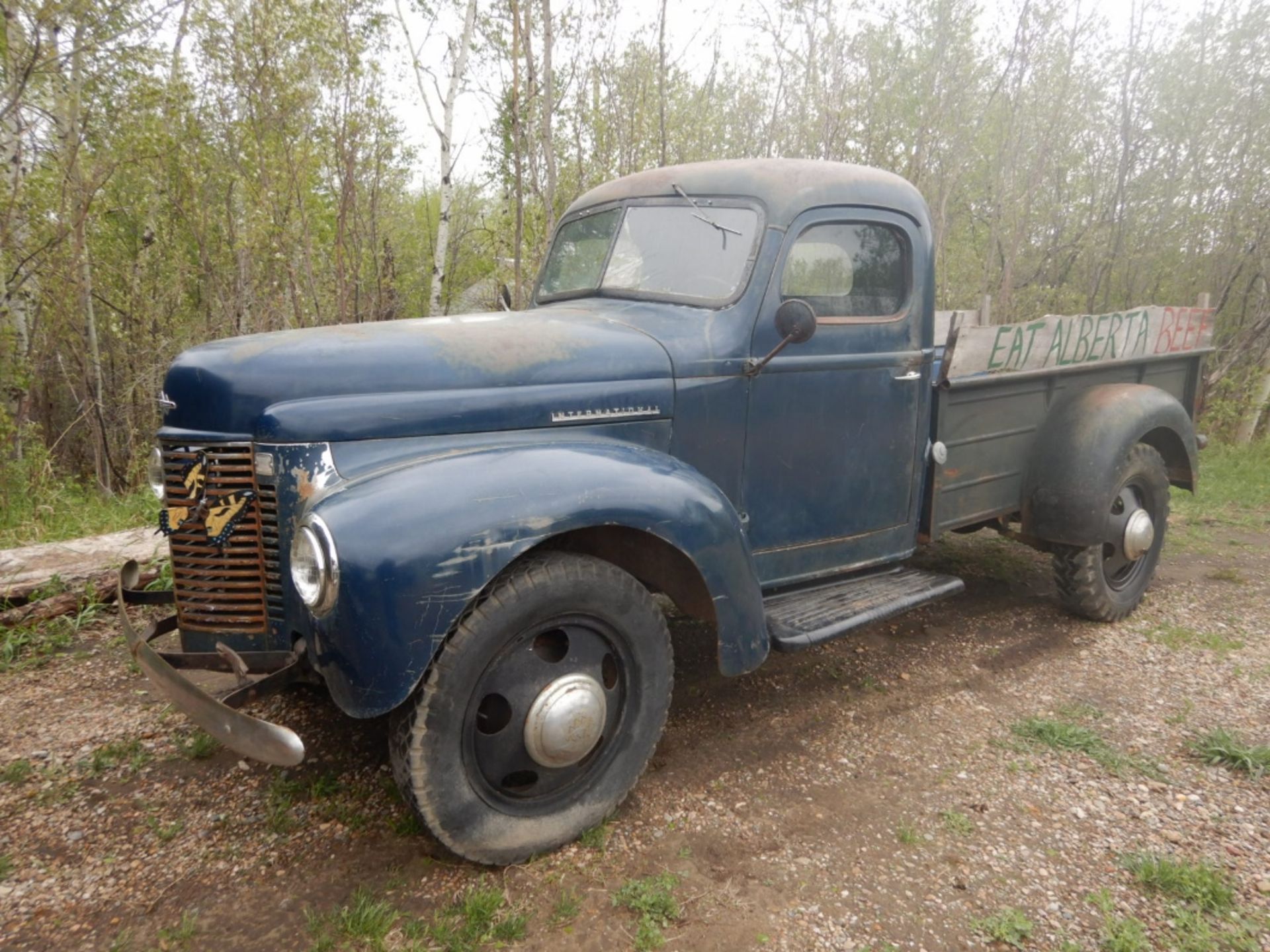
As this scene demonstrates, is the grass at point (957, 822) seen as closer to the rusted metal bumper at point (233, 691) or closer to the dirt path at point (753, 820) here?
the dirt path at point (753, 820)

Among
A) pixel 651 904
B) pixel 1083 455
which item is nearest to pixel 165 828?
pixel 651 904

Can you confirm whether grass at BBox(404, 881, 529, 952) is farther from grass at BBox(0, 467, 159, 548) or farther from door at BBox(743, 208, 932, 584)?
grass at BBox(0, 467, 159, 548)

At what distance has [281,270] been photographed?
851 cm

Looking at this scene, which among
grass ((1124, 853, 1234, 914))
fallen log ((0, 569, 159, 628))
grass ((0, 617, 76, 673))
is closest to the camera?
grass ((1124, 853, 1234, 914))

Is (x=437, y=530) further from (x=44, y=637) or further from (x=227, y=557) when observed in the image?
(x=44, y=637)

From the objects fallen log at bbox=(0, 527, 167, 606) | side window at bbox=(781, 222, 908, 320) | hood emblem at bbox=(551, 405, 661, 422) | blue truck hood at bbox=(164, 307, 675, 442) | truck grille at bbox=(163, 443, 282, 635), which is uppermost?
side window at bbox=(781, 222, 908, 320)

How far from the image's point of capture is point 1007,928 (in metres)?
2.12

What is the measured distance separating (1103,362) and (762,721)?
262 cm

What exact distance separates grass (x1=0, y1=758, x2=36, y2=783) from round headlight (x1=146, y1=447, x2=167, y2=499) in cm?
107

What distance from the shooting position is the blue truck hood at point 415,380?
7.45ft

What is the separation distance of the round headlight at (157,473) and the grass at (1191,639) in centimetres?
431

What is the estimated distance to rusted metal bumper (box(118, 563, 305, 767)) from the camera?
1.93 m

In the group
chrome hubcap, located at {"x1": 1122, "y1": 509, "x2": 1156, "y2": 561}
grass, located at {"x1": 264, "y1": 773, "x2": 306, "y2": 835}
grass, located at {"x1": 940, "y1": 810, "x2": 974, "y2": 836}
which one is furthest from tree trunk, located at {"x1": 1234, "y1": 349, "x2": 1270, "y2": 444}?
grass, located at {"x1": 264, "y1": 773, "x2": 306, "y2": 835}

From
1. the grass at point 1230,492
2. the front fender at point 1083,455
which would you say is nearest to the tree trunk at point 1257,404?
the grass at point 1230,492
